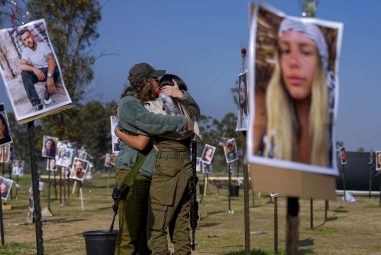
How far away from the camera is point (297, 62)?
315 centimetres

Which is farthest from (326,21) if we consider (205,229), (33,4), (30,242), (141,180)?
(33,4)

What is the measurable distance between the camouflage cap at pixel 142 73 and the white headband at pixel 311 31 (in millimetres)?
2964

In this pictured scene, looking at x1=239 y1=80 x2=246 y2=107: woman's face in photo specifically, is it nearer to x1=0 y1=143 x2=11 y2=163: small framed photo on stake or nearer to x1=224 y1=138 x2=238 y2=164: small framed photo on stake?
x1=224 y1=138 x2=238 y2=164: small framed photo on stake

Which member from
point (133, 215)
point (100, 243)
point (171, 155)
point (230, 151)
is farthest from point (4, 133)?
point (230, 151)

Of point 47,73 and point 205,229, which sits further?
point 205,229

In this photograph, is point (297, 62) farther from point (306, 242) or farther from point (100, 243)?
point (306, 242)

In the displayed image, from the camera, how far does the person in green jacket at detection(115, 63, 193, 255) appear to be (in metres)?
5.80

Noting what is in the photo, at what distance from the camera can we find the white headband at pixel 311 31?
10.3ft

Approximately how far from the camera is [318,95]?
3.20 meters

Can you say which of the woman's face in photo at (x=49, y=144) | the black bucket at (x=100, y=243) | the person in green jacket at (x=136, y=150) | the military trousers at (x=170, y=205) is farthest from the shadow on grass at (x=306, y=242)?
the woman's face in photo at (x=49, y=144)

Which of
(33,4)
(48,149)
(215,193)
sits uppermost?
(33,4)

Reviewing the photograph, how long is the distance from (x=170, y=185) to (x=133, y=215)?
63 centimetres

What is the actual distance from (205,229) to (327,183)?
998 centimetres

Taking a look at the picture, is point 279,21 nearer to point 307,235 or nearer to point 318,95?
point 318,95
